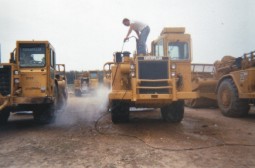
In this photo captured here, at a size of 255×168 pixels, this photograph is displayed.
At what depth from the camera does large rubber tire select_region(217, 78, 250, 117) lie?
31.4 feet

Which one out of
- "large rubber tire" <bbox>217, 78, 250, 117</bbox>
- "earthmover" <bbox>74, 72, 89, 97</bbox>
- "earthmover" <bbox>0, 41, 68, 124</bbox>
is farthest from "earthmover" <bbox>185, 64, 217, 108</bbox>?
"earthmover" <bbox>74, 72, 89, 97</bbox>

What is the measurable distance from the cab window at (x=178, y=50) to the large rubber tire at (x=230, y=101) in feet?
8.29

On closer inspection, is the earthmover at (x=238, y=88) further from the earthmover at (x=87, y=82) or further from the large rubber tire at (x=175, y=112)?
the earthmover at (x=87, y=82)

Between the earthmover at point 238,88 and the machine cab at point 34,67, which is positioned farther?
the earthmover at point 238,88

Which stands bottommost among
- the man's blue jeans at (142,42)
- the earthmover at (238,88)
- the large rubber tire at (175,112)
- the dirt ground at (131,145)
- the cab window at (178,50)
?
the dirt ground at (131,145)

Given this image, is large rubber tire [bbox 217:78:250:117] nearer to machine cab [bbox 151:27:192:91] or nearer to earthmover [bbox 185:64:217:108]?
earthmover [bbox 185:64:217:108]

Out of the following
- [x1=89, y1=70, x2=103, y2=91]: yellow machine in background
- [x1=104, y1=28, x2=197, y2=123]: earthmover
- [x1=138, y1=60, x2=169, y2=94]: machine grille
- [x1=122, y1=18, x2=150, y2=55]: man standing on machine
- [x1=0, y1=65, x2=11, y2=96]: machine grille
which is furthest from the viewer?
[x1=89, y1=70, x2=103, y2=91]: yellow machine in background

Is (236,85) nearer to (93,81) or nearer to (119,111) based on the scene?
(119,111)

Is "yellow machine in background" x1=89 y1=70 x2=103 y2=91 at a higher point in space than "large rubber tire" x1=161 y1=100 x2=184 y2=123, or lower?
higher

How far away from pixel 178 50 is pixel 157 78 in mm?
1399

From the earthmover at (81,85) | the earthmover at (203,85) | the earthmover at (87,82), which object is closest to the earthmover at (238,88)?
the earthmover at (203,85)

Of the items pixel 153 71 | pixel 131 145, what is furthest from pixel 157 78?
pixel 131 145

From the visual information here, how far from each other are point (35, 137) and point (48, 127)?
1508 millimetres

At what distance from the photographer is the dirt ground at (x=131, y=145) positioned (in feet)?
15.3
